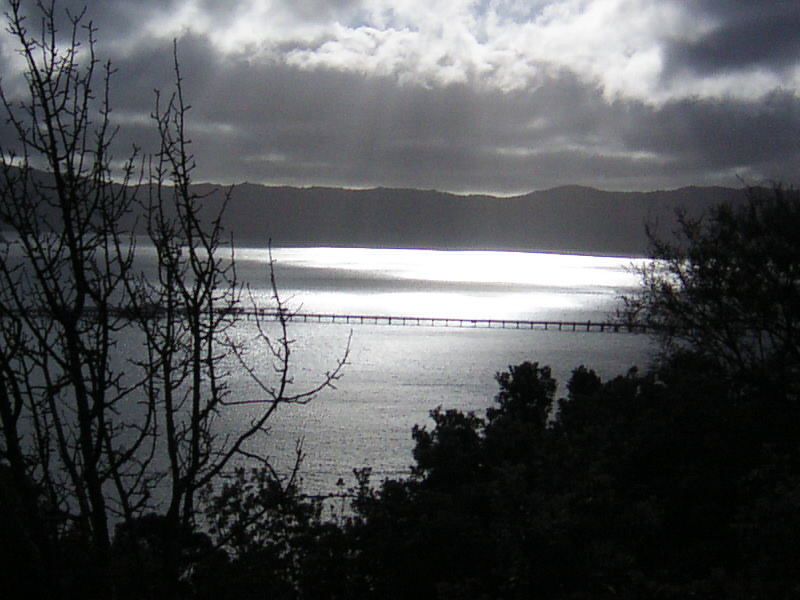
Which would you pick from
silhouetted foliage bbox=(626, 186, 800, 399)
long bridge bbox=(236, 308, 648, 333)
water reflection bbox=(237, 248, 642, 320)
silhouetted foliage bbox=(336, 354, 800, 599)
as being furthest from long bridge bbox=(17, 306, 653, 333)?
silhouetted foliage bbox=(336, 354, 800, 599)

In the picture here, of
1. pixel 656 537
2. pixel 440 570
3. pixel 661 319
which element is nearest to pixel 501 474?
pixel 440 570

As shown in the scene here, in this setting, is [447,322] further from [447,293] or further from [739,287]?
[739,287]

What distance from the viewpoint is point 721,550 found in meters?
10.2

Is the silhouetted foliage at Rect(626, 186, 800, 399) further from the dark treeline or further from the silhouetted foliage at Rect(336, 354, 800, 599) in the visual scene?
the silhouetted foliage at Rect(336, 354, 800, 599)

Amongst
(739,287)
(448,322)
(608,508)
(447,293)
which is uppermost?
(447,293)

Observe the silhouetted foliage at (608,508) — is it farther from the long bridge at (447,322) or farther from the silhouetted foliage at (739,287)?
the long bridge at (447,322)

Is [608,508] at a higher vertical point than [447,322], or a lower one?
lower

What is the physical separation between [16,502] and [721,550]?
30.2 ft

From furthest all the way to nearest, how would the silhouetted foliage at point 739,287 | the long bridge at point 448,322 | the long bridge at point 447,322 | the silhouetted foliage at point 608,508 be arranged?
the long bridge at point 447,322 → the long bridge at point 448,322 → the silhouetted foliage at point 739,287 → the silhouetted foliage at point 608,508

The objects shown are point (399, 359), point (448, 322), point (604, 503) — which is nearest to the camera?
point (604, 503)

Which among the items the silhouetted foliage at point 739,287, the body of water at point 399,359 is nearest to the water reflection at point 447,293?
the body of water at point 399,359

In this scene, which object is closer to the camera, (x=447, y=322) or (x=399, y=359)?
(x=399, y=359)

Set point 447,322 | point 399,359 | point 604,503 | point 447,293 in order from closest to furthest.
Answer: point 604,503 → point 399,359 → point 447,322 → point 447,293

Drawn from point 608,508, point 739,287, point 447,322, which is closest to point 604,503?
point 608,508
